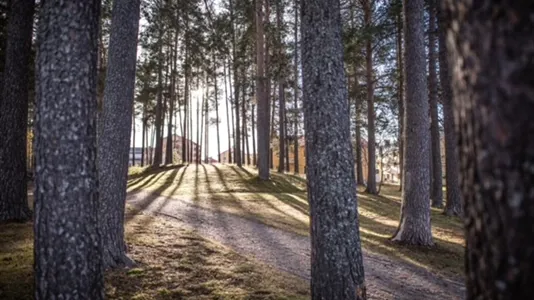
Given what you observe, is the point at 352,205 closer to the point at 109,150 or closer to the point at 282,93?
the point at 109,150

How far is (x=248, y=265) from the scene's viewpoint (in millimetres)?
6031

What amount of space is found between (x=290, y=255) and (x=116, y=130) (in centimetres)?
421

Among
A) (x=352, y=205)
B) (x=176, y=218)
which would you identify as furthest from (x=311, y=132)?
(x=176, y=218)

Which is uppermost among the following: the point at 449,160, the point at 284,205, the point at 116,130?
the point at 116,130

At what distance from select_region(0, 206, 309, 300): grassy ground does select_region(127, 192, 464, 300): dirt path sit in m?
0.68

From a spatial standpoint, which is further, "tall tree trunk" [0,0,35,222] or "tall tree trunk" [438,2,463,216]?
"tall tree trunk" [438,2,463,216]

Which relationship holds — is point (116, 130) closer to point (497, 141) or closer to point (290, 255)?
point (290, 255)

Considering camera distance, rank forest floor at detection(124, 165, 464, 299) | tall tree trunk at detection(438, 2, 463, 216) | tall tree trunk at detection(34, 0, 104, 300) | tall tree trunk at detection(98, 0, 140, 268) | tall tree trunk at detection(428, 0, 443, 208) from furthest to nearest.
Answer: tall tree trunk at detection(428, 0, 443, 208), tall tree trunk at detection(438, 2, 463, 216), forest floor at detection(124, 165, 464, 299), tall tree trunk at detection(98, 0, 140, 268), tall tree trunk at detection(34, 0, 104, 300)

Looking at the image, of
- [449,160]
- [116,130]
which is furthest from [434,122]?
[116,130]

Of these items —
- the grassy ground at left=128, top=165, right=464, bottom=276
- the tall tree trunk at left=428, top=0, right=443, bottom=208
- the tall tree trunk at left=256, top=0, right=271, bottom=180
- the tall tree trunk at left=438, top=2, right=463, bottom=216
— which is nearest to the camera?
the grassy ground at left=128, top=165, right=464, bottom=276

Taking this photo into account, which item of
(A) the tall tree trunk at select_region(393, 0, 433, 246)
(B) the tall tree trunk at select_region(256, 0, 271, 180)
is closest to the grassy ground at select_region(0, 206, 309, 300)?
(A) the tall tree trunk at select_region(393, 0, 433, 246)

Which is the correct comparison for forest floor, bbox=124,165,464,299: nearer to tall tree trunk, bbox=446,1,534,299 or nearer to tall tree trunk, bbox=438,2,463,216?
tall tree trunk, bbox=438,2,463,216

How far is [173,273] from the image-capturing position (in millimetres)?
5262

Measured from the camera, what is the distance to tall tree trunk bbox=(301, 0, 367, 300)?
368 cm
